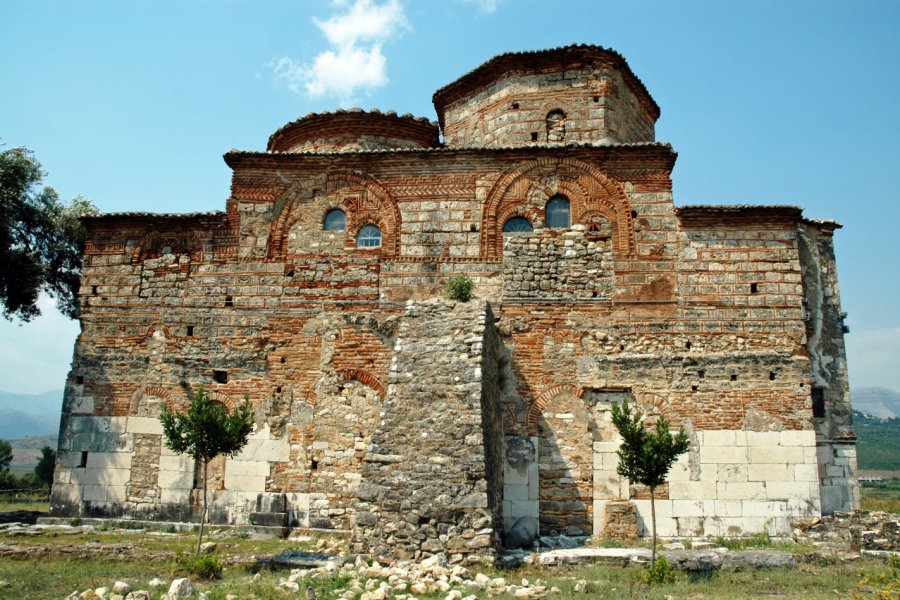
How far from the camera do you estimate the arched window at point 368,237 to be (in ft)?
46.9

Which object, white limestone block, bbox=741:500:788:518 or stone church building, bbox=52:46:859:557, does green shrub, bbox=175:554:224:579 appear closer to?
stone church building, bbox=52:46:859:557

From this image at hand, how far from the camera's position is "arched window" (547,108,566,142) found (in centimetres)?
1562

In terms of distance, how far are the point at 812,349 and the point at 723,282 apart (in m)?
2.70

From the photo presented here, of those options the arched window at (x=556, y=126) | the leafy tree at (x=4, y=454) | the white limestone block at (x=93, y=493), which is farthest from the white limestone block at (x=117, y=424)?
the leafy tree at (x=4, y=454)

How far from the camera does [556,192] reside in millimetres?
14070

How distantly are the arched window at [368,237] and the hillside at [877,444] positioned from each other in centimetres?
4413

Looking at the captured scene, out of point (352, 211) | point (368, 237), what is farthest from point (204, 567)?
point (352, 211)

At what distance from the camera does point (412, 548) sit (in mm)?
9820

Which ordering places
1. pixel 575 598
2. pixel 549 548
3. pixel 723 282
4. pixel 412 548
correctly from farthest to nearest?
pixel 723 282 → pixel 549 548 → pixel 412 548 → pixel 575 598

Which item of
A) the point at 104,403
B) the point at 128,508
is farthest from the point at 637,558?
the point at 104,403

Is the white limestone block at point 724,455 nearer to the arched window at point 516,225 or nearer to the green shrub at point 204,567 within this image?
the arched window at point 516,225

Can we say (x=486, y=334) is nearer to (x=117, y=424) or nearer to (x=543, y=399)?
(x=543, y=399)

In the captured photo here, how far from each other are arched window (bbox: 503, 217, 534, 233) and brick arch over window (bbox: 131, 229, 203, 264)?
21.2ft

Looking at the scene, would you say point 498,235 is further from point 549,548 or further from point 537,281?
point 549,548
